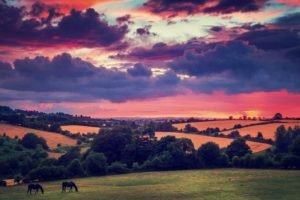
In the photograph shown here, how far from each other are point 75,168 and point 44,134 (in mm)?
55621

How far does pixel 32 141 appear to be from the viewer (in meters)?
128

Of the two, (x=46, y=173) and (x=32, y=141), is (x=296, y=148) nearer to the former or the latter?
(x=46, y=173)

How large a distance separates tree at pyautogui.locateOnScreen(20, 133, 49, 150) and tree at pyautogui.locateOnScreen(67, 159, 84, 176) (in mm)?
41566

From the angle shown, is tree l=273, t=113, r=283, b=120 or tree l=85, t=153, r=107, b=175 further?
tree l=273, t=113, r=283, b=120

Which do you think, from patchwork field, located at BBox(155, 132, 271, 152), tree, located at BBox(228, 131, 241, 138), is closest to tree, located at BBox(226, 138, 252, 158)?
patchwork field, located at BBox(155, 132, 271, 152)

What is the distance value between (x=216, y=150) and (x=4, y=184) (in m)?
56.0

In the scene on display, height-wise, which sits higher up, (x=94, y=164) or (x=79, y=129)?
(x=79, y=129)

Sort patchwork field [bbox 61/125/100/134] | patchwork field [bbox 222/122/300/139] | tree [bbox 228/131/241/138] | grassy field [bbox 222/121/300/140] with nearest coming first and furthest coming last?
grassy field [bbox 222/121/300/140] → patchwork field [bbox 222/122/300/139] → tree [bbox 228/131/241/138] → patchwork field [bbox 61/125/100/134]

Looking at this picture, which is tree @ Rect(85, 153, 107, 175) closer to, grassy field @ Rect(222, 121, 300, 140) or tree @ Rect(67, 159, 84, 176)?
tree @ Rect(67, 159, 84, 176)

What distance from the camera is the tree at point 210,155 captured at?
10794 cm

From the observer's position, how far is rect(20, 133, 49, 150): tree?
128 m

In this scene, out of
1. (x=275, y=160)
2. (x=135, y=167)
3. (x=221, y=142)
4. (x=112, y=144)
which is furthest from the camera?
(x=221, y=142)

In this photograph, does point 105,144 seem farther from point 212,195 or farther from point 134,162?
point 212,195

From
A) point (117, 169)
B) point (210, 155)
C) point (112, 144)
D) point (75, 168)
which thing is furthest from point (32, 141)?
point (210, 155)
